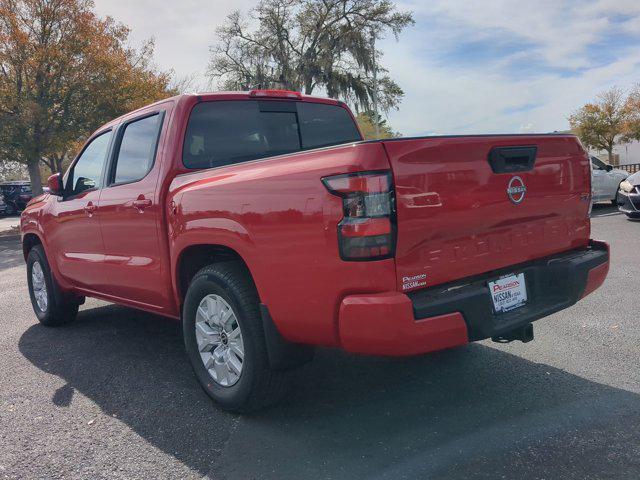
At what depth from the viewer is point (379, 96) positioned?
30375 millimetres

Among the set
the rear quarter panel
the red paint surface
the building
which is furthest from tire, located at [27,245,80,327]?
the building

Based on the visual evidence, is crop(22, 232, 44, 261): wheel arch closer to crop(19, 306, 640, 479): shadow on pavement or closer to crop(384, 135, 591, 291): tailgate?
crop(19, 306, 640, 479): shadow on pavement

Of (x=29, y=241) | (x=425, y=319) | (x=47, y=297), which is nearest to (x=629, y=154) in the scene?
(x=29, y=241)

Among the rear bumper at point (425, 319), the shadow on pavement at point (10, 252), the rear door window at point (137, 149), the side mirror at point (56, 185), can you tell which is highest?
the rear door window at point (137, 149)

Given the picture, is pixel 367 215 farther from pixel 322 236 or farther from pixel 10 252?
pixel 10 252

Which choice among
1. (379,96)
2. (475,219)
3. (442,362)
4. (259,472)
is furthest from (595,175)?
(379,96)

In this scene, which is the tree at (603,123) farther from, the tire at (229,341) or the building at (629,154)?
the tire at (229,341)

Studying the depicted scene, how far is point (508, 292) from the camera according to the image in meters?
2.93

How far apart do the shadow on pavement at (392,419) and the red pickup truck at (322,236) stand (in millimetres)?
308

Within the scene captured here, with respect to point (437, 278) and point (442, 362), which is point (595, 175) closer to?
point (442, 362)

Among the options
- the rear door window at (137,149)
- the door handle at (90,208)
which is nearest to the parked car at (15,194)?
the door handle at (90,208)

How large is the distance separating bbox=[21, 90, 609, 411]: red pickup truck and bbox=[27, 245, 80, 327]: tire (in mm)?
1545

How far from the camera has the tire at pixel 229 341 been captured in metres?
3.09

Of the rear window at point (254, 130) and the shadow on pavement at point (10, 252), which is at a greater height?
the rear window at point (254, 130)
